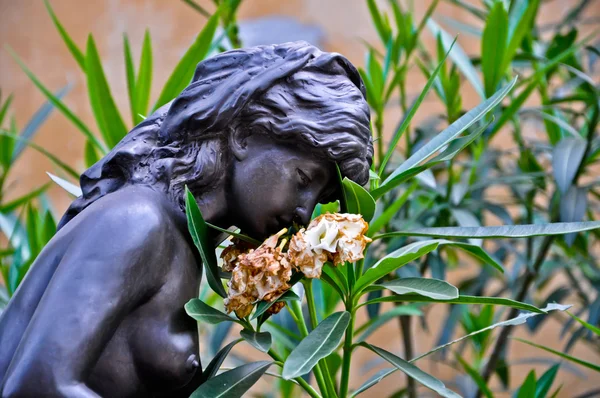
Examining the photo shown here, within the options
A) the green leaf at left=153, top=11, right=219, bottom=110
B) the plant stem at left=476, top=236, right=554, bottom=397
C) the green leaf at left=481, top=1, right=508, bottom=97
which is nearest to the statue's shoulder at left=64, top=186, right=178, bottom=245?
the green leaf at left=153, top=11, right=219, bottom=110

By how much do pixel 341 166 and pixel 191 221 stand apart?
22 cm

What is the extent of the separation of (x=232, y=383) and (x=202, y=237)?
0.60 ft

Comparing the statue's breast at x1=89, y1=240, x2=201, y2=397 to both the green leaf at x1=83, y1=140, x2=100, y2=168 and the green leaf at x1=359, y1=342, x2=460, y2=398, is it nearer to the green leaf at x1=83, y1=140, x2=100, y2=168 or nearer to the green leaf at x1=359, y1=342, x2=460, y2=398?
the green leaf at x1=359, y1=342, x2=460, y2=398

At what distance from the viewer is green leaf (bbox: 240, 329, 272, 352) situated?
109 cm

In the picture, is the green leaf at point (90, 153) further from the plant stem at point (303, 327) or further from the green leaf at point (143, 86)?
the plant stem at point (303, 327)

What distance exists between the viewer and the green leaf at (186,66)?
5.50 feet

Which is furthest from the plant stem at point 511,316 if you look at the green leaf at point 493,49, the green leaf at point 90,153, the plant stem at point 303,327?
the green leaf at point 90,153

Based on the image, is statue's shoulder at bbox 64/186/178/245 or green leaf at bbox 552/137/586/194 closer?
statue's shoulder at bbox 64/186/178/245

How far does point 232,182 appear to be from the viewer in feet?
3.86

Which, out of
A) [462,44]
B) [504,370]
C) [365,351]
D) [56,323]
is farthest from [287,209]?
[462,44]

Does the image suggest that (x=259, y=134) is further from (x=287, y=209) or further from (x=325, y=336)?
(x=325, y=336)

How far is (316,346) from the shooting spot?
3.44ft

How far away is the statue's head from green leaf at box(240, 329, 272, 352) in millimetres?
133

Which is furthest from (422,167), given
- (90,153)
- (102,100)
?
(90,153)
